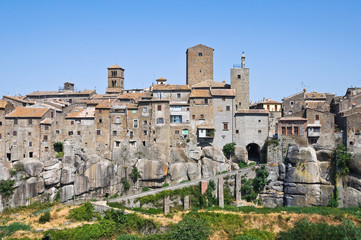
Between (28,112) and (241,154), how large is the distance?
32852 mm

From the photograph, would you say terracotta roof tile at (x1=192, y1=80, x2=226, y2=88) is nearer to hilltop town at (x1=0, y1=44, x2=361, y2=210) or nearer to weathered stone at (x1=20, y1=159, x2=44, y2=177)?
hilltop town at (x1=0, y1=44, x2=361, y2=210)

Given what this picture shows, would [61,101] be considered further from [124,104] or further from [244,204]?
[244,204]

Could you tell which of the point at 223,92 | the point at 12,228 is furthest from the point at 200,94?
the point at 12,228

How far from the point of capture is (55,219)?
177 feet

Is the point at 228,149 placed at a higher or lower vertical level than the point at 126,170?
higher

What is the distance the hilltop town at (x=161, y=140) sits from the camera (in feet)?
205

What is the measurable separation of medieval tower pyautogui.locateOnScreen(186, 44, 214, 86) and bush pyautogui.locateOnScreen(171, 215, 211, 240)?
3140 cm

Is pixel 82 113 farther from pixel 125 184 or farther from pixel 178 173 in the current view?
pixel 178 173

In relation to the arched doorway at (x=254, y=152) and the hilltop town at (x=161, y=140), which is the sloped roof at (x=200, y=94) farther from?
the arched doorway at (x=254, y=152)

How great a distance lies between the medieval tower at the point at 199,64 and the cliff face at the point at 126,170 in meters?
15.3

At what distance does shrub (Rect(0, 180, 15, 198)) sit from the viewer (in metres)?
63.6

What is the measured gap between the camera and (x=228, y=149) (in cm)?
6412

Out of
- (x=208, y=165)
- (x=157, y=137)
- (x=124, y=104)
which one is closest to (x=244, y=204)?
(x=208, y=165)

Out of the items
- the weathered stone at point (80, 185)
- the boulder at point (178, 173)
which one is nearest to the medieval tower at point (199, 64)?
the boulder at point (178, 173)
